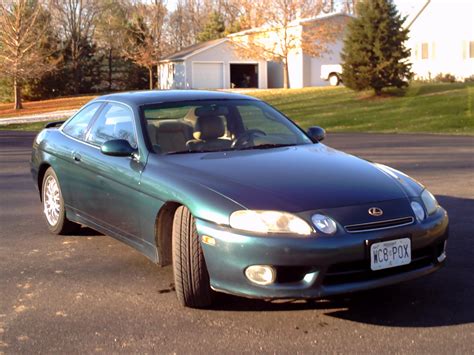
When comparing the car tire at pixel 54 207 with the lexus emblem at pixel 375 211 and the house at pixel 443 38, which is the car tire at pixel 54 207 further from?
the house at pixel 443 38

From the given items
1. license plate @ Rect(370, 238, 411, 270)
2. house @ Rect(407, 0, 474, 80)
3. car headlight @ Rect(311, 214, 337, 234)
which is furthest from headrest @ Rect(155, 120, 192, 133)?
house @ Rect(407, 0, 474, 80)

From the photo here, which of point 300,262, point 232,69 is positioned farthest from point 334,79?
point 300,262

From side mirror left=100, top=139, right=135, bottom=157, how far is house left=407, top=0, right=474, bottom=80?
1270 inches

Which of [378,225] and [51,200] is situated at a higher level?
[378,225]

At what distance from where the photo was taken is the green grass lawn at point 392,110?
20844 mm

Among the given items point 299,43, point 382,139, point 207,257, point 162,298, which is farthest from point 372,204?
point 299,43

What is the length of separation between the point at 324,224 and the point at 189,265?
3.08 feet

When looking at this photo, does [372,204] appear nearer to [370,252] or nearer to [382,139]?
[370,252]

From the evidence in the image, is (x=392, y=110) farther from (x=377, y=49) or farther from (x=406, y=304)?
(x=406, y=304)

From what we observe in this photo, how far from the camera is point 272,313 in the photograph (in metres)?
4.29

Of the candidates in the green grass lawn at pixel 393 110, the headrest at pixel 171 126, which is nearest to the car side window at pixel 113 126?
the headrest at pixel 171 126

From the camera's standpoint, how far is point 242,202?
405 cm

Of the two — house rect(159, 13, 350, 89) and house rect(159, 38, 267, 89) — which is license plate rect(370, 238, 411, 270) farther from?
house rect(159, 38, 267, 89)

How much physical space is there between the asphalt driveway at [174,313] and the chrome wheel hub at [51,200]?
1.33ft
